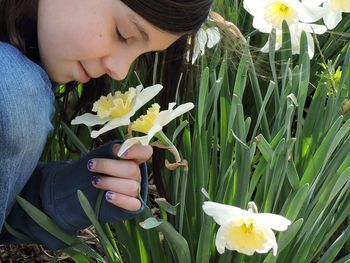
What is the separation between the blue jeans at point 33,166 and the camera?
98 centimetres

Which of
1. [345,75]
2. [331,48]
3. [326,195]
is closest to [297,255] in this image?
[326,195]

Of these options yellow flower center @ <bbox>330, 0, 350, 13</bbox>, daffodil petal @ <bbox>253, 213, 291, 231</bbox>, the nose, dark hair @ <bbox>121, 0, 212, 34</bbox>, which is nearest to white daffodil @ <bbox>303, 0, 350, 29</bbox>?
yellow flower center @ <bbox>330, 0, 350, 13</bbox>

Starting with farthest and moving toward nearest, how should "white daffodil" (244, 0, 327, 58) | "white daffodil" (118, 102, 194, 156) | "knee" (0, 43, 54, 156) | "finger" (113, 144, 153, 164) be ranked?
"white daffodil" (244, 0, 327, 58)
"finger" (113, 144, 153, 164)
"white daffodil" (118, 102, 194, 156)
"knee" (0, 43, 54, 156)

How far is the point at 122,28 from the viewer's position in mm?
1110

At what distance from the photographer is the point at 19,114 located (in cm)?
98

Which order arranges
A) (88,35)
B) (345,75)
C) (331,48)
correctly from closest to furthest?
1. (88,35)
2. (345,75)
3. (331,48)

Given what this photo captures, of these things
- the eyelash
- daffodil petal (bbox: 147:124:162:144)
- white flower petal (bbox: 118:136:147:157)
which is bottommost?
white flower petal (bbox: 118:136:147:157)

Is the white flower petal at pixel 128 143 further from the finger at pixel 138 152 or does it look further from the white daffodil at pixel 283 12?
the white daffodil at pixel 283 12

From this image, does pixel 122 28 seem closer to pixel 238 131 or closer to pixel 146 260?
pixel 238 131

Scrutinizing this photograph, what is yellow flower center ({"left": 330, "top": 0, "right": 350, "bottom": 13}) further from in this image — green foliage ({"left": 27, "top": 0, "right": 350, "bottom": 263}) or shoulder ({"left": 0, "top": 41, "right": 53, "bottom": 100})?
shoulder ({"left": 0, "top": 41, "right": 53, "bottom": 100})

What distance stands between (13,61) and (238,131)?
1.50ft

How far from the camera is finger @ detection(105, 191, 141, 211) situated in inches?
47.7

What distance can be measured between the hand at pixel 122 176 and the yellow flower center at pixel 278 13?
1.21 feet

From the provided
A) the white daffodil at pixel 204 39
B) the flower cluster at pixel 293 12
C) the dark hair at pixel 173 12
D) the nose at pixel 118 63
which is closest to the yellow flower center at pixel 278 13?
the flower cluster at pixel 293 12
